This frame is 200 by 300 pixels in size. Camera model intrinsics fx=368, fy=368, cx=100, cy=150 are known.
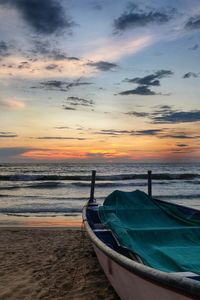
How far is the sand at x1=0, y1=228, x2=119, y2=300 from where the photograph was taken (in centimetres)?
714

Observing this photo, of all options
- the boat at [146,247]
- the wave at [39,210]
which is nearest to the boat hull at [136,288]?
the boat at [146,247]

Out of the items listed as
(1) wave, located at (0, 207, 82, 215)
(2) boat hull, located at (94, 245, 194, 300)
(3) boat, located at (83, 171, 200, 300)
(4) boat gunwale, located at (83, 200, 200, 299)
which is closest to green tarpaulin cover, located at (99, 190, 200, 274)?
(3) boat, located at (83, 171, 200, 300)

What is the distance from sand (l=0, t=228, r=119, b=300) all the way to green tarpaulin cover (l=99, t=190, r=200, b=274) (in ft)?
3.78

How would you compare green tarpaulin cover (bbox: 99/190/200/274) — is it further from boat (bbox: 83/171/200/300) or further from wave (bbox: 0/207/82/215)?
wave (bbox: 0/207/82/215)

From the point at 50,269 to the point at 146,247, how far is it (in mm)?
3018

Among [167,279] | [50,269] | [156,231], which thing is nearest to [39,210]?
[50,269]

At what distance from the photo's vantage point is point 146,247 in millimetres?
6746

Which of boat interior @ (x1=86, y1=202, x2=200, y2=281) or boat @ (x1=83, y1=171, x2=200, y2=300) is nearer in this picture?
boat @ (x1=83, y1=171, x2=200, y2=300)

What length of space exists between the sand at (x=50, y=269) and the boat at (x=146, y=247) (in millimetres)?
582

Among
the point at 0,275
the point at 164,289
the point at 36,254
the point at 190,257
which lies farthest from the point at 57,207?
the point at 164,289

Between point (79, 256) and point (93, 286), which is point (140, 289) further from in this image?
point (79, 256)

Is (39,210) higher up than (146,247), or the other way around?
(146,247)

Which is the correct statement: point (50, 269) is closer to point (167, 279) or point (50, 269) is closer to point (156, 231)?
point (156, 231)

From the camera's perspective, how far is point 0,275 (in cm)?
826
